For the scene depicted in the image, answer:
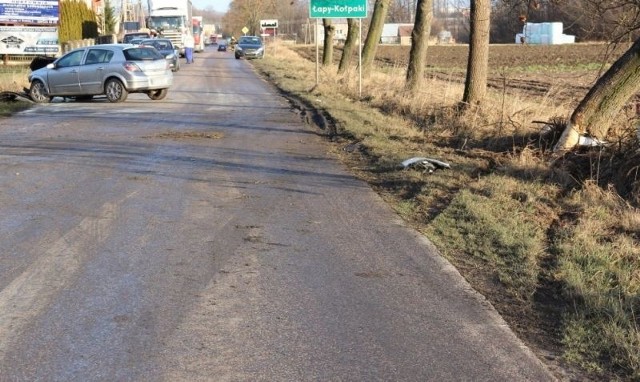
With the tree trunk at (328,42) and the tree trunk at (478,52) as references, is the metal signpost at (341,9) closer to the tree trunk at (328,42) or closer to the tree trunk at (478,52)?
the tree trunk at (478,52)

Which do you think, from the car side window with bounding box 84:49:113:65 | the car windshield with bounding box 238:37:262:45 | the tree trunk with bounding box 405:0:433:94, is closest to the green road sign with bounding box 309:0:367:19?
the tree trunk with bounding box 405:0:433:94

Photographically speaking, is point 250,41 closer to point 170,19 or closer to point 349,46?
point 170,19

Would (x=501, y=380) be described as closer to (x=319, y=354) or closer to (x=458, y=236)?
(x=319, y=354)

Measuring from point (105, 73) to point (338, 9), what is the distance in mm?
7269

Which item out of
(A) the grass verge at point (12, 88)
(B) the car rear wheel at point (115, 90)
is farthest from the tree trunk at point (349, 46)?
(A) the grass verge at point (12, 88)

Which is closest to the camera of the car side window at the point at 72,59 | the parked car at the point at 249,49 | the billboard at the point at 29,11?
the car side window at the point at 72,59

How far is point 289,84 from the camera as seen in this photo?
94.8ft

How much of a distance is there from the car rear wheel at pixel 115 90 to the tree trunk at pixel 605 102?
1468cm

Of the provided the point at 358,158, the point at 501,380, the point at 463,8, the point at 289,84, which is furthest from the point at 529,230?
the point at 289,84

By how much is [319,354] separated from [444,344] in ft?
2.65

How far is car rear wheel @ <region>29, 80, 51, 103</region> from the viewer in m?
22.0

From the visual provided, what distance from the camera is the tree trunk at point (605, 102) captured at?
384 inches

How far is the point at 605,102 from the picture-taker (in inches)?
392

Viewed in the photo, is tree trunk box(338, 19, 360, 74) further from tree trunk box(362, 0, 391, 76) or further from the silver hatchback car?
the silver hatchback car
